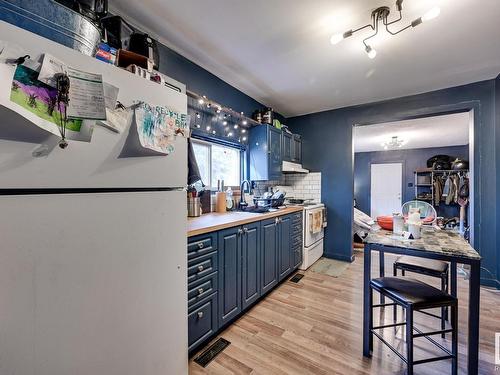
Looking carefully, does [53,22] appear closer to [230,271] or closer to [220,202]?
[230,271]

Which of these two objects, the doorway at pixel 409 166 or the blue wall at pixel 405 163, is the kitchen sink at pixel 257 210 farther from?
the blue wall at pixel 405 163

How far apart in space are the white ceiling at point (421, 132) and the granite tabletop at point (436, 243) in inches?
111

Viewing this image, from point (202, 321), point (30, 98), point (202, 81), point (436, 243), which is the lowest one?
point (202, 321)

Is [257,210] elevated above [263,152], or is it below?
below

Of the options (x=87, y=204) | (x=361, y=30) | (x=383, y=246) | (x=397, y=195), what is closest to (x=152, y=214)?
(x=87, y=204)

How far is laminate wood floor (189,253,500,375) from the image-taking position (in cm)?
151

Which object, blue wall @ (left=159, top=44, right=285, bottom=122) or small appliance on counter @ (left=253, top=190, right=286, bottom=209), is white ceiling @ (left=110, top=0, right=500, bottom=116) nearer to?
blue wall @ (left=159, top=44, right=285, bottom=122)

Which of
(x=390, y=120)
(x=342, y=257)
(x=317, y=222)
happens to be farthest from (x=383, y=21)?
(x=342, y=257)

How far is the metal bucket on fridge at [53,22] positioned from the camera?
70 cm

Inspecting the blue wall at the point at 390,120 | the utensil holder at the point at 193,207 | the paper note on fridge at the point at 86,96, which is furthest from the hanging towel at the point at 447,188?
the paper note on fridge at the point at 86,96

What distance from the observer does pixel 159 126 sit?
3.33ft

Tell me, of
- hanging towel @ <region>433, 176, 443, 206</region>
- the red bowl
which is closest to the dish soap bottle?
the red bowl

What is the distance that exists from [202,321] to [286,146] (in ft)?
8.95

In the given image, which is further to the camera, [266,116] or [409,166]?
[409,166]
